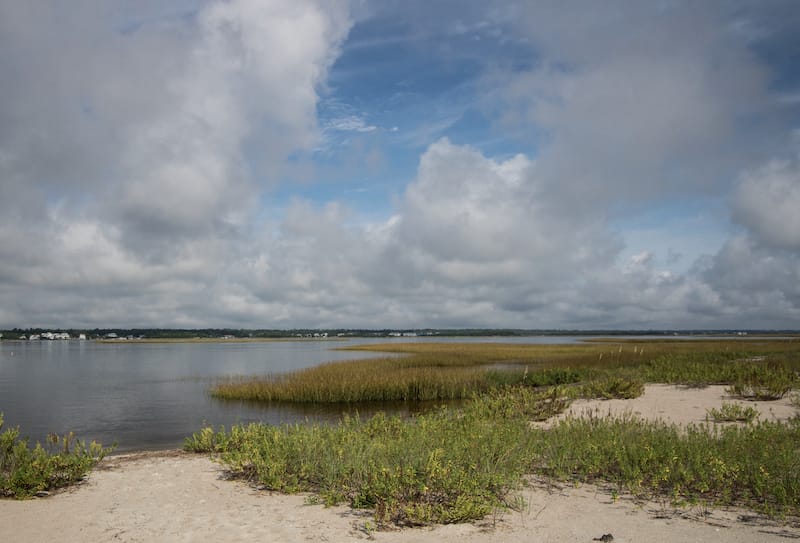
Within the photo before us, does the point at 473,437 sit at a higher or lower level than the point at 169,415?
higher

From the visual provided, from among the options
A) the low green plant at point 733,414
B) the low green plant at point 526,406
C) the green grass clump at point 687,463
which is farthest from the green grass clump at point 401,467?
Result: the low green plant at point 733,414

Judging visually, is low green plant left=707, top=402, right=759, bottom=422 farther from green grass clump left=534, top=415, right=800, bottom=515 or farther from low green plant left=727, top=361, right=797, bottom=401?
low green plant left=727, top=361, right=797, bottom=401

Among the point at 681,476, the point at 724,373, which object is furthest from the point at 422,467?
the point at 724,373

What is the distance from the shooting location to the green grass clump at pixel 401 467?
7.00 m

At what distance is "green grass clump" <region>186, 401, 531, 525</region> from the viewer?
7000mm

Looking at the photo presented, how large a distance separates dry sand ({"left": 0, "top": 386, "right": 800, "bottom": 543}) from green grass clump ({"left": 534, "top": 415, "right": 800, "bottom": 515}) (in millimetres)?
452

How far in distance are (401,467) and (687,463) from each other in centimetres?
425

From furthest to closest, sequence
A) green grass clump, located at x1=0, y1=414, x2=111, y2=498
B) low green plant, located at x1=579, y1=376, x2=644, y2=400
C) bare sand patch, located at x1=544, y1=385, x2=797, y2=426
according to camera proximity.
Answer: low green plant, located at x1=579, y1=376, x2=644, y2=400
bare sand patch, located at x1=544, y1=385, x2=797, y2=426
green grass clump, located at x1=0, y1=414, x2=111, y2=498

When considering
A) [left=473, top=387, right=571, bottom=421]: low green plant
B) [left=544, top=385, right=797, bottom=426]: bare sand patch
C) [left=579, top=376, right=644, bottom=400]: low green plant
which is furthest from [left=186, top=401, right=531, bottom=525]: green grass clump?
[left=579, top=376, right=644, bottom=400]: low green plant

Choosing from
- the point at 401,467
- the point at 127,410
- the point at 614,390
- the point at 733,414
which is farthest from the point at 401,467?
the point at 127,410

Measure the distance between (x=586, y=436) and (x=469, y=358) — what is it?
3890 centimetres

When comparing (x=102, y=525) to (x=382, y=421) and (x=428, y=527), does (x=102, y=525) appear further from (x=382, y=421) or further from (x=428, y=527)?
(x=382, y=421)

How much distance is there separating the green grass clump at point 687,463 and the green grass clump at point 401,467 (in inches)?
33.9

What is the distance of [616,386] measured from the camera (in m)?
18.8
